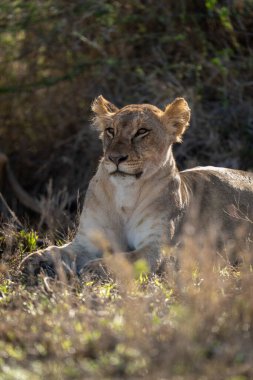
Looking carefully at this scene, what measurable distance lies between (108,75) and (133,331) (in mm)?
6927

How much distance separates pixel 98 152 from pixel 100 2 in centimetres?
173

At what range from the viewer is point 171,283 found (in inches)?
178

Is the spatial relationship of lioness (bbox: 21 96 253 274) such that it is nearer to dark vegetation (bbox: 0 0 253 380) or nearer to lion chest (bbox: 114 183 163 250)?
lion chest (bbox: 114 183 163 250)

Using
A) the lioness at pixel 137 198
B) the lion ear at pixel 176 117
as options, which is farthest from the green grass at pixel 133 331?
the lion ear at pixel 176 117

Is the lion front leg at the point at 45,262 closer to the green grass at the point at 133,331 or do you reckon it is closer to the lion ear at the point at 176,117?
the green grass at the point at 133,331

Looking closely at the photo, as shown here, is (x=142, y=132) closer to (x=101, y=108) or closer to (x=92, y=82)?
(x=101, y=108)

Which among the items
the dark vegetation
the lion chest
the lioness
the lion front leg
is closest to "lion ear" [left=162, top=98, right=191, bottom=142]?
the lioness

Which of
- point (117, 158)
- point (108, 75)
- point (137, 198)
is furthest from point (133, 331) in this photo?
point (108, 75)

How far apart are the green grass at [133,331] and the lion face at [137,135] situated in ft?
4.08

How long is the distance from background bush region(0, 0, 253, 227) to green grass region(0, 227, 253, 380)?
480cm

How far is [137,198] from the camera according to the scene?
6.07 meters

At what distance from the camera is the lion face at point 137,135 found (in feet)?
19.0

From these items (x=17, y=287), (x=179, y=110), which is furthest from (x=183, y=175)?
(x=17, y=287)

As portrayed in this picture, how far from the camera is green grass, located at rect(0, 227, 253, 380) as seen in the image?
3455 mm
